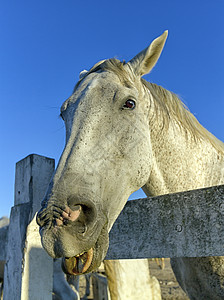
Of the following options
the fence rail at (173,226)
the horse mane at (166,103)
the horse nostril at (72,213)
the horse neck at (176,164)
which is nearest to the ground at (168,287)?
the horse mane at (166,103)

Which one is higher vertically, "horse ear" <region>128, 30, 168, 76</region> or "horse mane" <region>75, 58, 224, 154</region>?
"horse ear" <region>128, 30, 168, 76</region>

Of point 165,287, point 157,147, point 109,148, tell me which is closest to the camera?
point 109,148

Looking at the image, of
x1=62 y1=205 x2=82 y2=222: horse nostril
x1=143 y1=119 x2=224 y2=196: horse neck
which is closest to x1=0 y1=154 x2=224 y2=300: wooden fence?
x1=62 y1=205 x2=82 y2=222: horse nostril

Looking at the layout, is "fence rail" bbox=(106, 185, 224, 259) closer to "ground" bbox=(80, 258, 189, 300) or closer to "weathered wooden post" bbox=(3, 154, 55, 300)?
"weathered wooden post" bbox=(3, 154, 55, 300)

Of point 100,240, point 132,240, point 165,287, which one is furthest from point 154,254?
point 165,287

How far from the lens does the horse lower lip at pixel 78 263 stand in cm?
140

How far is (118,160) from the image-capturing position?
175 cm

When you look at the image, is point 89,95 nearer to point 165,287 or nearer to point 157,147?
point 157,147

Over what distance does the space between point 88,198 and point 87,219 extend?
Answer: 0.35 feet

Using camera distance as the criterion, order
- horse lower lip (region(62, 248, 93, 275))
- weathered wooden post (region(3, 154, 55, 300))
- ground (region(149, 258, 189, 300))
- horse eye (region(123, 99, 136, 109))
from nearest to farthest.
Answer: horse lower lip (region(62, 248, 93, 275))
horse eye (region(123, 99, 136, 109))
weathered wooden post (region(3, 154, 55, 300))
ground (region(149, 258, 189, 300))

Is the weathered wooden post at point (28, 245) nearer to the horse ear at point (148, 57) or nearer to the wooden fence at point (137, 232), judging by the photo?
the wooden fence at point (137, 232)

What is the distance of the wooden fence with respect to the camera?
4.34 ft

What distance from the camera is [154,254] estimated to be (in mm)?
1460

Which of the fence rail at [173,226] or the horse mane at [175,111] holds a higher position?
the horse mane at [175,111]
